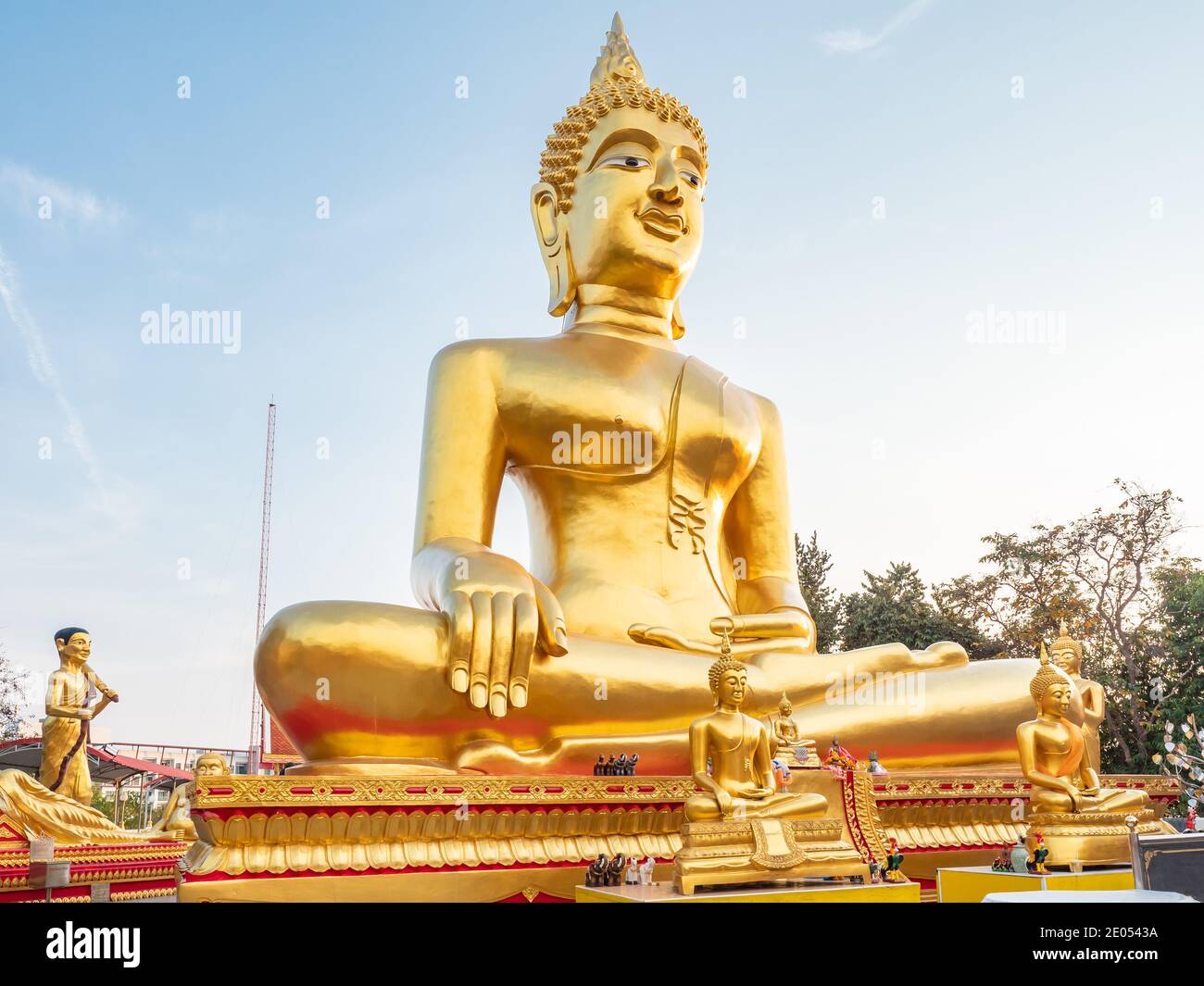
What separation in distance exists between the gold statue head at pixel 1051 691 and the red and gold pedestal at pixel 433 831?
1.24m

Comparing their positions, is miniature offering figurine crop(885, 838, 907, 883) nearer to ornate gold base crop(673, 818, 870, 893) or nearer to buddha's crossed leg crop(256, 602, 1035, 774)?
ornate gold base crop(673, 818, 870, 893)

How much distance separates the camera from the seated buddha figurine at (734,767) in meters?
5.22

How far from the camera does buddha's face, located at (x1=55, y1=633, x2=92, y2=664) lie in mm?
9094

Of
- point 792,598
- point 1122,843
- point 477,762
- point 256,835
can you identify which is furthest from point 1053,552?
point 256,835

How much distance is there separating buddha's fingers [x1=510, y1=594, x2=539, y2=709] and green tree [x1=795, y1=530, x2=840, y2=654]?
14616mm

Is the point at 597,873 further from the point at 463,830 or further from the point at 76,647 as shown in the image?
the point at 76,647

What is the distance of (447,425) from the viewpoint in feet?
25.5

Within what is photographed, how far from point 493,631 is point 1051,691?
3462mm

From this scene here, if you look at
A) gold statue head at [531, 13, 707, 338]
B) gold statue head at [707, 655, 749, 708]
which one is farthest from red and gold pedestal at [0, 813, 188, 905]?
gold statue head at [531, 13, 707, 338]

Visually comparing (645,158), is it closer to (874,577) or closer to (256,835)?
(256,835)

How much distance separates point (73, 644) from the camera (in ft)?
29.9

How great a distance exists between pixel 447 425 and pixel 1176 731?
13027mm

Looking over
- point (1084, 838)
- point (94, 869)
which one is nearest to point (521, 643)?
point (1084, 838)

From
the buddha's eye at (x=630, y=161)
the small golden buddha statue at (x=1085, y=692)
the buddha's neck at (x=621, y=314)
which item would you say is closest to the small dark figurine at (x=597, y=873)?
the small golden buddha statue at (x=1085, y=692)
